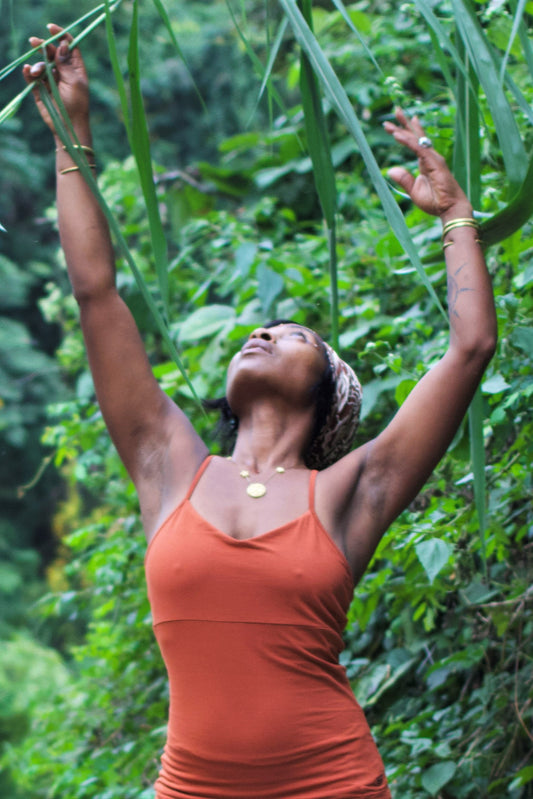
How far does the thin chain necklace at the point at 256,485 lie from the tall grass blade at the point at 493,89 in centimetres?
61

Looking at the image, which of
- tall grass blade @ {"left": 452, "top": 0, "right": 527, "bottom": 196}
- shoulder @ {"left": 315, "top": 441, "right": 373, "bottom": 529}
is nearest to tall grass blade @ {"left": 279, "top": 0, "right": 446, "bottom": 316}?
tall grass blade @ {"left": 452, "top": 0, "right": 527, "bottom": 196}

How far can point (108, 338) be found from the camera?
55.8 inches

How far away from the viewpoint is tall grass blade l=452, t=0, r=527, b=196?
36.2 inches

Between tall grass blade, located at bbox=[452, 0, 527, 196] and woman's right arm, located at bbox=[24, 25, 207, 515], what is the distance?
2.21 feet

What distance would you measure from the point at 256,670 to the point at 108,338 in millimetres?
557

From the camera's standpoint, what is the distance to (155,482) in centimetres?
142

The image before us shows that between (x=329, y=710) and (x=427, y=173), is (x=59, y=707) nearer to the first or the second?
(x=329, y=710)

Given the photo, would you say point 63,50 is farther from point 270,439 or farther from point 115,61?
point 270,439

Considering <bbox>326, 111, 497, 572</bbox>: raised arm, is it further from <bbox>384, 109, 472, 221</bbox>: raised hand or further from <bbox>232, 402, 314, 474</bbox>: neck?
<bbox>232, 402, 314, 474</bbox>: neck

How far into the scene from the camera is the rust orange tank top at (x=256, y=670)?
1204 mm

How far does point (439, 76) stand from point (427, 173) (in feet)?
7.12

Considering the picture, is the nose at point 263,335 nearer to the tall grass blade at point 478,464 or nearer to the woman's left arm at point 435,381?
the woman's left arm at point 435,381

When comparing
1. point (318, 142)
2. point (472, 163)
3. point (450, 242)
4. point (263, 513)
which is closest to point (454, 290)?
point (450, 242)

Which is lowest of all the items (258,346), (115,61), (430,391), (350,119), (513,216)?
(430,391)
